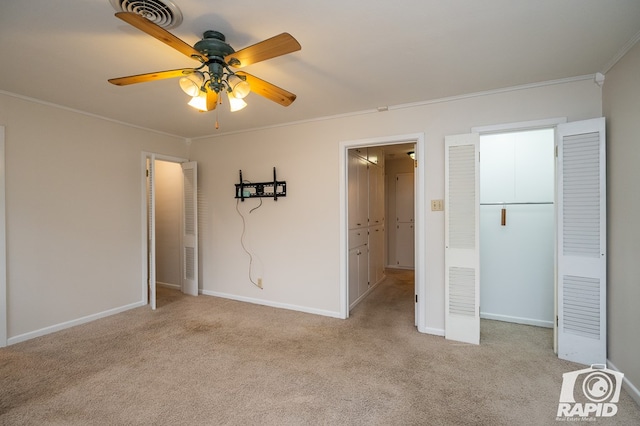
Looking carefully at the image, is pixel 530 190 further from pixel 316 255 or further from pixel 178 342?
pixel 178 342

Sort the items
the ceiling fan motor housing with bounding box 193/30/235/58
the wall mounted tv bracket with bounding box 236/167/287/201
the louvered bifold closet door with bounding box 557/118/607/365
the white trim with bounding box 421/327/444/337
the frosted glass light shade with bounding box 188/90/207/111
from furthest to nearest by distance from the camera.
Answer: the wall mounted tv bracket with bounding box 236/167/287/201
the white trim with bounding box 421/327/444/337
the louvered bifold closet door with bounding box 557/118/607/365
the frosted glass light shade with bounding box 188/90/207/111
the ceiling fan motor housing with bounding box 193/30/235/58

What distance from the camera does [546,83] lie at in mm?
2572

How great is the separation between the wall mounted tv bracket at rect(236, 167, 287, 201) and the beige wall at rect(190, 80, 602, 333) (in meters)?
0.08

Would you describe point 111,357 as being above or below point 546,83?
below

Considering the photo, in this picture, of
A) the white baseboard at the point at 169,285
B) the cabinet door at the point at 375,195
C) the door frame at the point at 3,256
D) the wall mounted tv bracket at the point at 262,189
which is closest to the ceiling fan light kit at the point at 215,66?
the wall mounted tv bracket at the point at 262,189

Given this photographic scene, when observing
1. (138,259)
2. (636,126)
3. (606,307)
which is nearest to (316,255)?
(138,259)

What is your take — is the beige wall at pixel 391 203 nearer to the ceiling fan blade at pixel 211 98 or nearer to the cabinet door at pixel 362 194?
the cabinet door at pixel 362 194

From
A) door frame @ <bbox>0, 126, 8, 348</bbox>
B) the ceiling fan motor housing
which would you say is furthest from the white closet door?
the ceiling fan motor housing

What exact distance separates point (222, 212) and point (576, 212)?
13.2 ft

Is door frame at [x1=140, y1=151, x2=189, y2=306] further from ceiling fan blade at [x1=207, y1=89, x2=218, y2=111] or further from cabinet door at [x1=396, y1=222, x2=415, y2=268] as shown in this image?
cabinet door at [x1=396, y1=222, x2=415, y2=268]

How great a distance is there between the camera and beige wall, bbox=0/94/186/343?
2.81m

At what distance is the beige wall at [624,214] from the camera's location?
1957 millimetres

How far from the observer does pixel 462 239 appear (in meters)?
2.78

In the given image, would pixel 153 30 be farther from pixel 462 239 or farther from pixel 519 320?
pixel 519 320
